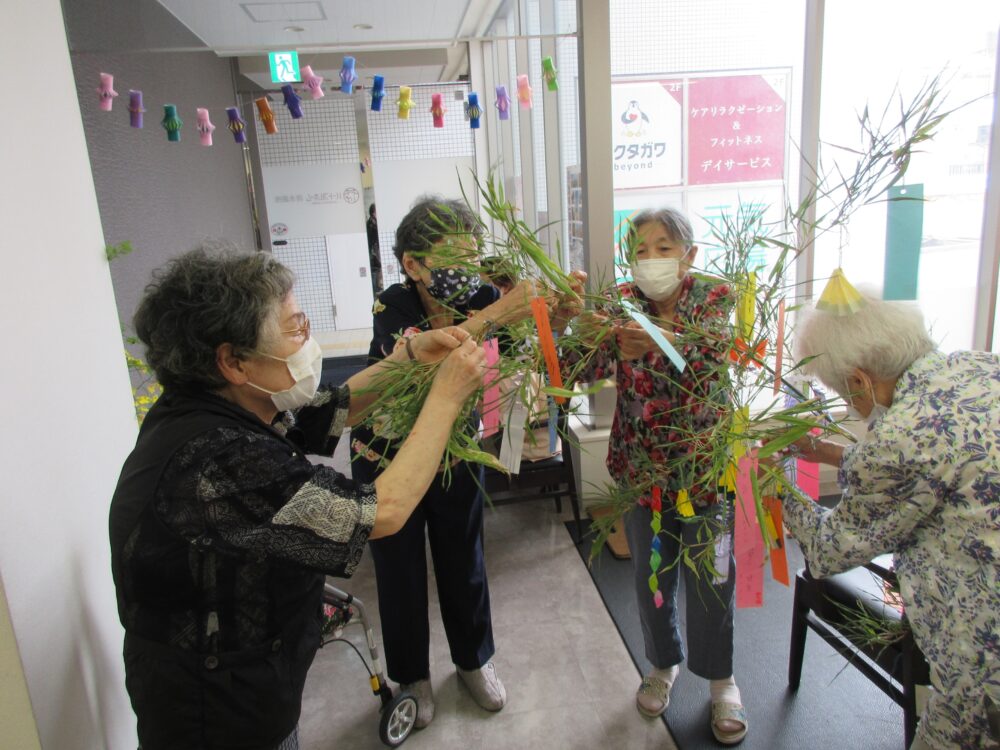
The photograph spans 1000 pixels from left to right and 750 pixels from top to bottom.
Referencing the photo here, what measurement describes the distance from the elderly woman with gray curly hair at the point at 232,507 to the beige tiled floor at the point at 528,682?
999 millimetres

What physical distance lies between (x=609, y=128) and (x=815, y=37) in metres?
1.06

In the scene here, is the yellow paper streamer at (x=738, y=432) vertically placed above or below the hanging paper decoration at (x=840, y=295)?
below

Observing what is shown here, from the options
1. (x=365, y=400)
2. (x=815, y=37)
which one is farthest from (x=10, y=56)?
(x=815, y=37)

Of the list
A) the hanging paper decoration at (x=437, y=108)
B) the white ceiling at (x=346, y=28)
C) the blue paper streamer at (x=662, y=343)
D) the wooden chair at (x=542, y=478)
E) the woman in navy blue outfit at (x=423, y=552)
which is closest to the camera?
the blue paper streamer at (x=662, y=343)

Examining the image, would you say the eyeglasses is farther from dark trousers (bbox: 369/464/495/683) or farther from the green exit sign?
the green exit sign

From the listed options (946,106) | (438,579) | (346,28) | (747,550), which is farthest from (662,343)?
(346,28)

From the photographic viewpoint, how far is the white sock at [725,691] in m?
1.91

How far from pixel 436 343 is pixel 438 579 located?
3.54 ft

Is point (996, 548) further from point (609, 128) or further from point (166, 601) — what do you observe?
point (609, 128)

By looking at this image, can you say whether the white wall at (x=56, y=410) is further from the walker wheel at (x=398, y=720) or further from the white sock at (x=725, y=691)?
the white sock at (x=725, y=691)

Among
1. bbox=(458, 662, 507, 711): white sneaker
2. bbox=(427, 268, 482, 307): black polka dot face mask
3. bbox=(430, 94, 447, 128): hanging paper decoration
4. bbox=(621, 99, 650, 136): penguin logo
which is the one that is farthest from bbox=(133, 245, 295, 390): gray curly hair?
bbox=(621, 99, 650, 136): penguin logo

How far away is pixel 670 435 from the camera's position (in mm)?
1603

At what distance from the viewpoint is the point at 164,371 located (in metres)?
1.09

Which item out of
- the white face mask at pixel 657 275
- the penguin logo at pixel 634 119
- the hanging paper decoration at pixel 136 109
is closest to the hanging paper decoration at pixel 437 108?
the penguin logo at pixel 634 119
